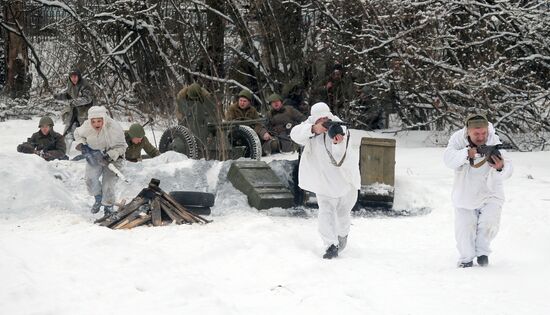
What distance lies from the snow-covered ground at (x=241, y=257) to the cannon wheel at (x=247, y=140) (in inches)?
50.1

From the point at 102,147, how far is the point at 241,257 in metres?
2.68

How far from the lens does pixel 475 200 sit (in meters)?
6.49

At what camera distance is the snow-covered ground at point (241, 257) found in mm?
5266

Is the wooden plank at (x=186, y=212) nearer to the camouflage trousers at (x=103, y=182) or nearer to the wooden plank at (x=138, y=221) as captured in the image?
the wooden plank at (x=138, y=221)

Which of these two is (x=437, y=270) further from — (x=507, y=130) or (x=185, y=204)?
(x=507, y=130)

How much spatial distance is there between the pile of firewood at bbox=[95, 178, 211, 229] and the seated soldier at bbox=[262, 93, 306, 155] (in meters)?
4.55

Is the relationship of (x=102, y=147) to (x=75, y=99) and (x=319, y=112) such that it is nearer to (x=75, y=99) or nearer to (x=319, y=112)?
(x=319, y=112)

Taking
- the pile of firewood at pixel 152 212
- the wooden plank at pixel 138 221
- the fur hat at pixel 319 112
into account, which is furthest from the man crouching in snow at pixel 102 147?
the fur hat at pixel 319 112

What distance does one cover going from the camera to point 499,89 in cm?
1358

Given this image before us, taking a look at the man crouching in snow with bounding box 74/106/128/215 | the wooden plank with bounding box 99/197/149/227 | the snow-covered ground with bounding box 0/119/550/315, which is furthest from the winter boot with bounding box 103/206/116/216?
the wooden plank with bounding box 99/197/149/227

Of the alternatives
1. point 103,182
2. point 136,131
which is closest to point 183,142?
point 136,131

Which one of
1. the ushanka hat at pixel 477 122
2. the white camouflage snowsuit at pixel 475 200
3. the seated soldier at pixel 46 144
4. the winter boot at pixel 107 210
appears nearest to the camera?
the ushanka hat at pixel 477 122

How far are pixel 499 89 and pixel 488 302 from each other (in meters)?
8.75

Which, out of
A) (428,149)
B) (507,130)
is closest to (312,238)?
(428,149)
